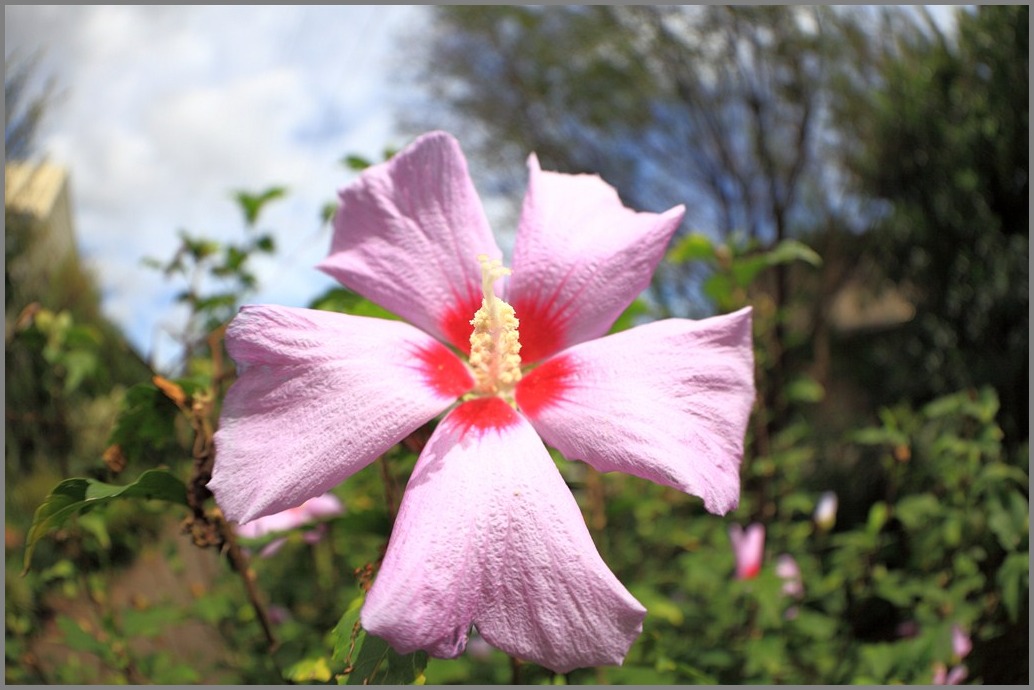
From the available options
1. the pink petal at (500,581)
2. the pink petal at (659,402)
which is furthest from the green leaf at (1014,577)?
the pink petal at (500,581)

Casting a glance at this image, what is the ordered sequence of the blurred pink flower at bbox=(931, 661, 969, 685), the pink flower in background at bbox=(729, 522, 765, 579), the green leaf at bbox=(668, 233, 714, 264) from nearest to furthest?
1. the green leaf at bbox=(668, 233, 714, 264)
2. the blurred pink flower at bbox=(931, 661, 969, 685)
3. the pink flower in background at bbox=(729, 522, 765, 579)

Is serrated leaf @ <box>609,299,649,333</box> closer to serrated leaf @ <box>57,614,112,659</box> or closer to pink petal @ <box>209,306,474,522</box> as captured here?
pink petal @ <box>209,306,474,522</box>

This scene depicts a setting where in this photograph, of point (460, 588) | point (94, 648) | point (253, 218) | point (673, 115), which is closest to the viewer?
point (460, 588)

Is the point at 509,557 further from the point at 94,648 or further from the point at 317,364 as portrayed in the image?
the point at 94,648

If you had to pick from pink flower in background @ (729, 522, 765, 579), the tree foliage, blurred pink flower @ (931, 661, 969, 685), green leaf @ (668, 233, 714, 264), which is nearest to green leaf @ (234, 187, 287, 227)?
green leaf @ (668, 233, 714, 264)

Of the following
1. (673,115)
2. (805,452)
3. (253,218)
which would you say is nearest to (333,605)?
(253,218)

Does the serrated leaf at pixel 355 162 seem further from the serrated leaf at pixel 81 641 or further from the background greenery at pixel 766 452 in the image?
the serrated leaf at pixel 81 641

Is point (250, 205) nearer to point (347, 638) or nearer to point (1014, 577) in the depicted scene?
point (347, 638)
